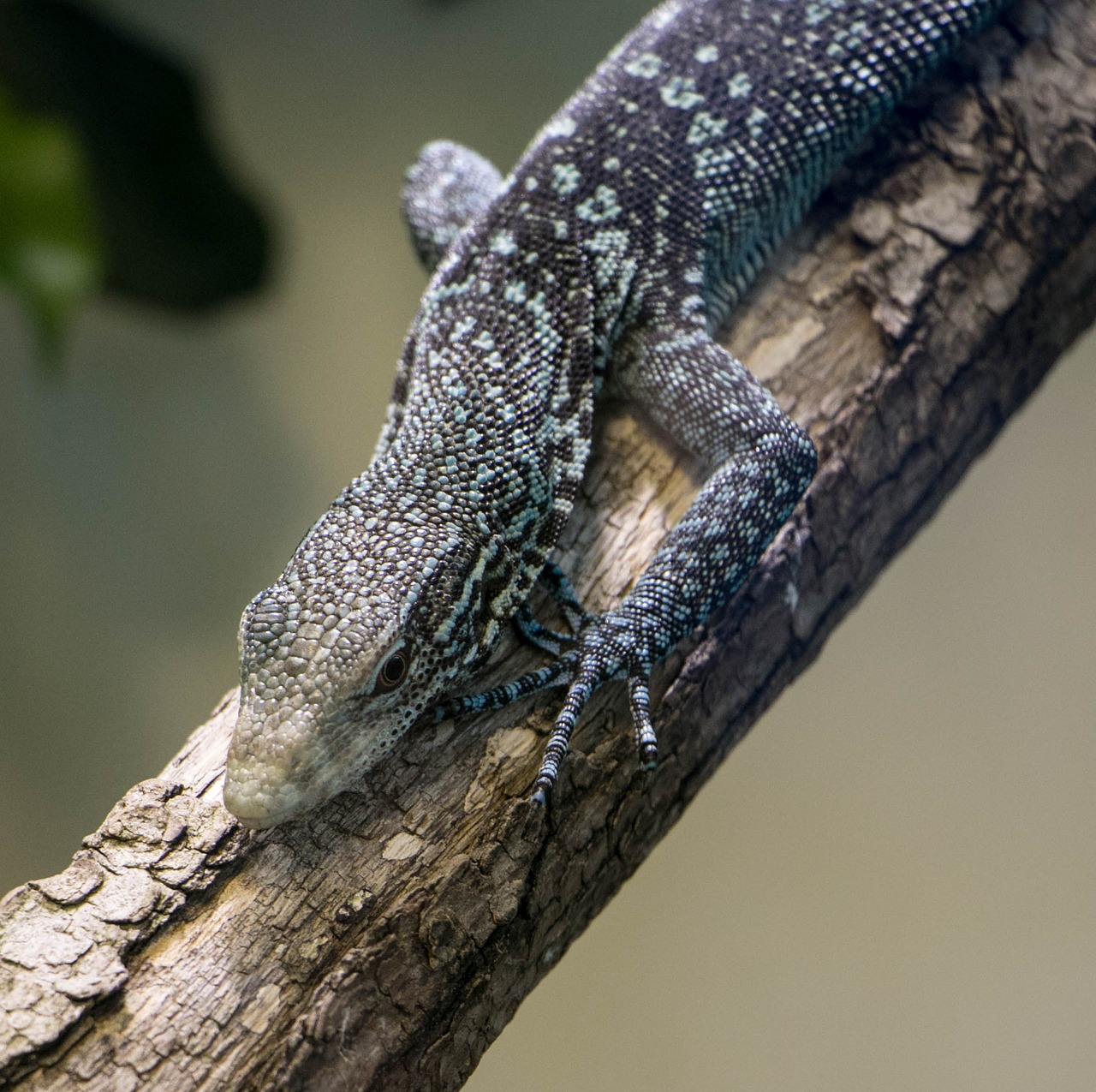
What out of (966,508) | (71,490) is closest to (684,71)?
(966,508)

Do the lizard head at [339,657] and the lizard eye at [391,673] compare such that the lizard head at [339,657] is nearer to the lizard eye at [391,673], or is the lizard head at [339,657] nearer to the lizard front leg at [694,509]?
the lizard eye at [391,673]

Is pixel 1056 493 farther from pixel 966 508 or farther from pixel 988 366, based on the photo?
pixel 988 366

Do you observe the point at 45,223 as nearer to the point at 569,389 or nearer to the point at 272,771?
the point at 569,389

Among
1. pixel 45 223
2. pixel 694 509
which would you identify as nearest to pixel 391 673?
pixel 694 509

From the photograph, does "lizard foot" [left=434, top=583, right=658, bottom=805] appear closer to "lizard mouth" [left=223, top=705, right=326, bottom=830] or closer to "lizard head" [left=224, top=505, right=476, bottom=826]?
"lizard head" [left=224, top=505, right=476, bottom=826]

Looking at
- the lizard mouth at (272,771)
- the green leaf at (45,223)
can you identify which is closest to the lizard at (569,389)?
the lizard mouth at (272,771)

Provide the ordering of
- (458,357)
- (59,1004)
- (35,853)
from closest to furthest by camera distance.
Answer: (59,1004), (458,357), (35,853)

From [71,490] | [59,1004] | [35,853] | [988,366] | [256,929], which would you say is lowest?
[35,853]
